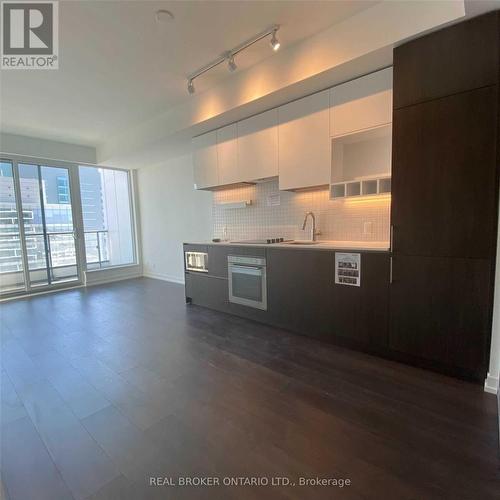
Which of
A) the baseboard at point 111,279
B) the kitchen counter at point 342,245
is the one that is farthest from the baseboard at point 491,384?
the baseboard at point 111,279

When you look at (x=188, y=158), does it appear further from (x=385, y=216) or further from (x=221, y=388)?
(x=221, y=388)

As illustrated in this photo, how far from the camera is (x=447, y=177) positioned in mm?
2043

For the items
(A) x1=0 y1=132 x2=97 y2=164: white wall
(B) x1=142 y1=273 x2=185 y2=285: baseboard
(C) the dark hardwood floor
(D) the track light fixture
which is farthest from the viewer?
(B) x1=142 y1=273 x2=185 y2=285: baseboard

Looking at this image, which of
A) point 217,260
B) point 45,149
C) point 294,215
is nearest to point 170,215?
point 45,149

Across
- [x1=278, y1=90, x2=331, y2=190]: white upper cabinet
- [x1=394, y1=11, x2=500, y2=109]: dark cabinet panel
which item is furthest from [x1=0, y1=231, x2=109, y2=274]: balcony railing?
[x1=394, y1=11, x2=500, y2=109]: dark cabinet panel

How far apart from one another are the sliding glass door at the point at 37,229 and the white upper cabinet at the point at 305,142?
15.5 ft

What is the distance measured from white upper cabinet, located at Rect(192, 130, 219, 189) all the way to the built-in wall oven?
1298mm

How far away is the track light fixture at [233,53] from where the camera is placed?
93.8 inches

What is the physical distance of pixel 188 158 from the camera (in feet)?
17.5

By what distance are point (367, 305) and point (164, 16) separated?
114 inches

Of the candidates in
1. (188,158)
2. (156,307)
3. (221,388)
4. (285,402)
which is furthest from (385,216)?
(188,158)

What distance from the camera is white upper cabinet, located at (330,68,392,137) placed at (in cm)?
244

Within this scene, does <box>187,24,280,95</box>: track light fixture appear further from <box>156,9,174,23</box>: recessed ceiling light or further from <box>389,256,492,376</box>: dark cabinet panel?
<box>389,256,492,376</box>: dark cabinet panel

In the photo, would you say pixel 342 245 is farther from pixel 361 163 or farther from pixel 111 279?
pixel 111 279
